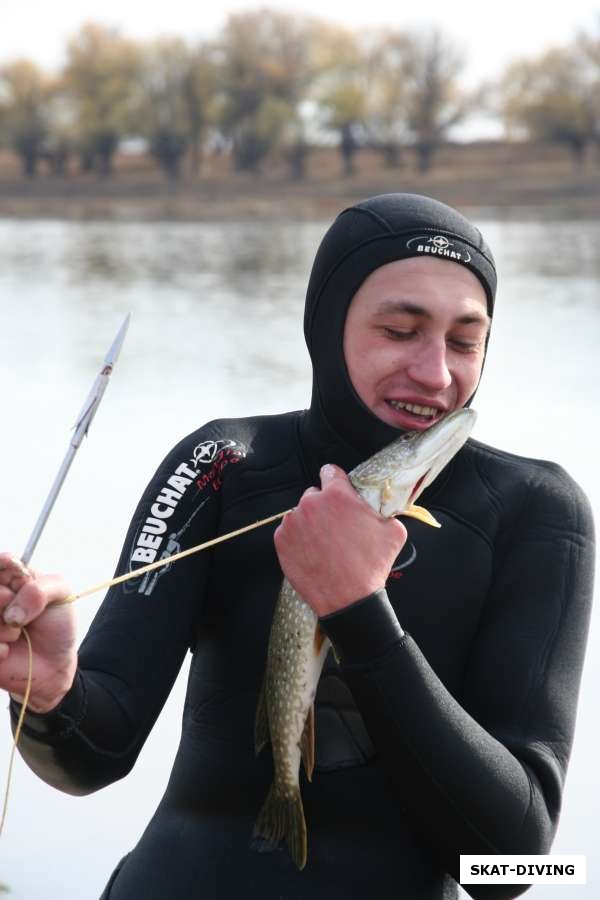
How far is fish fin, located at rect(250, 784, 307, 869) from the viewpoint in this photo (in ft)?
8.17

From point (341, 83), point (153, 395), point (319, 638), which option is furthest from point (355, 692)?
point (341, 83)

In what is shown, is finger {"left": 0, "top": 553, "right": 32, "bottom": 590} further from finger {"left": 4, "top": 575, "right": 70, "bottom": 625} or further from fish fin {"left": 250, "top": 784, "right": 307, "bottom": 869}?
fish fin {"left": 250, "top": 784, "right": 307, "bottom": 869}

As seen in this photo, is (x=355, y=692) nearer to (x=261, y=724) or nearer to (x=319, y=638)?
(x=319, y=638)

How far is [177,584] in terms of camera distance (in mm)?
2670

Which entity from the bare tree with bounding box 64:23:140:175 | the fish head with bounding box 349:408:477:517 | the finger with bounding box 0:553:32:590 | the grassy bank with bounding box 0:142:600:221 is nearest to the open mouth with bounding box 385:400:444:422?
the fish head with bounding box 349:408:477:517

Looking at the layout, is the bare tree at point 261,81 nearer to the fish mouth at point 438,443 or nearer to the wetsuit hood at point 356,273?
the wetsuit hood at point 356,273

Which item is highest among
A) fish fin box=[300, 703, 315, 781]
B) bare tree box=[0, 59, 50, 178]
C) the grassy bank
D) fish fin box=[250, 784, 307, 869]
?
bare tree box=[0, 59, 50, 178]

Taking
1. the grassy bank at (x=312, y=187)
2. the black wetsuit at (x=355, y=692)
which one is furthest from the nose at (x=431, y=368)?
the grassy bank at (x=312, y=187)

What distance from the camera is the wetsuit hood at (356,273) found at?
8.91 ft

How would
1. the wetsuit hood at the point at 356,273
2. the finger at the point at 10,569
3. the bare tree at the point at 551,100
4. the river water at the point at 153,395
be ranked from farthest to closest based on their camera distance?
1. the bare tree at the point at 551,100
2. the river water at the point at 153,395
3. the wetsuit hood at the point at 356,273
4. the finger at the point at 10,569

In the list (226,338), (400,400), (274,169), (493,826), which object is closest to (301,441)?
(400,400)

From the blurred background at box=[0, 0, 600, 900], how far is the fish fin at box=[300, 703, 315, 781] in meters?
2.02

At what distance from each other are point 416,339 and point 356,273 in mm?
213

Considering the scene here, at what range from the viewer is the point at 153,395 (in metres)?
11.1
